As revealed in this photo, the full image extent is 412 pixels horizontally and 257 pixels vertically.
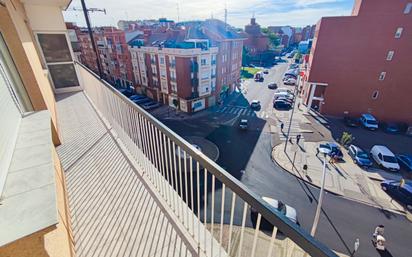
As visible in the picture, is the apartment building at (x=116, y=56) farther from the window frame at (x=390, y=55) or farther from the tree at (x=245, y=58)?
the tree at (x=245, y=58)

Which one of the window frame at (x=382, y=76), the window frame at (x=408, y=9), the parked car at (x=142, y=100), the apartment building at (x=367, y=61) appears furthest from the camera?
the parked car at (x=142, y=100)

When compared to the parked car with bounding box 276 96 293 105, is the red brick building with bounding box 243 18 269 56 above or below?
above

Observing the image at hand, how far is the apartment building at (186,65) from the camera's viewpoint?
61.2ft

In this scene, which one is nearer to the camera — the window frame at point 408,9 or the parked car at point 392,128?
the window frame at point 408,9

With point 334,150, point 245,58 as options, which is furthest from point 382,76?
point 245,58

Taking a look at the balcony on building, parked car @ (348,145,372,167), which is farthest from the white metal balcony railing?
parked car @ (348,145,372,167)

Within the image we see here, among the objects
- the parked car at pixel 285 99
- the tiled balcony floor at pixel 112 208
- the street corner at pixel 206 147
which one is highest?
the tiled balcony floor at pixel 112 208

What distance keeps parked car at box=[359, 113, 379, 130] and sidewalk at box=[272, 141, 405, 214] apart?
5995 mm

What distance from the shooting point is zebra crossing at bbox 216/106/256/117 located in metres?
20.5

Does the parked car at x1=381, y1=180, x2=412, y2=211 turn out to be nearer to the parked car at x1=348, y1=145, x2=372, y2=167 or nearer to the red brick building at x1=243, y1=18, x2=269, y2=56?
the parked car at x1=348, y1=145, x2=372, y2=167

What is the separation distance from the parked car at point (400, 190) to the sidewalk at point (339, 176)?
290mm

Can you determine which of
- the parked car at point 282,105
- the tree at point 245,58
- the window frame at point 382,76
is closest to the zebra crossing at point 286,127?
the parked car at point 282,105

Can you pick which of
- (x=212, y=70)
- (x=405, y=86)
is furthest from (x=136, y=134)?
(x=405, y=86)

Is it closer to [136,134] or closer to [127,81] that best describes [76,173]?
[136,134]
